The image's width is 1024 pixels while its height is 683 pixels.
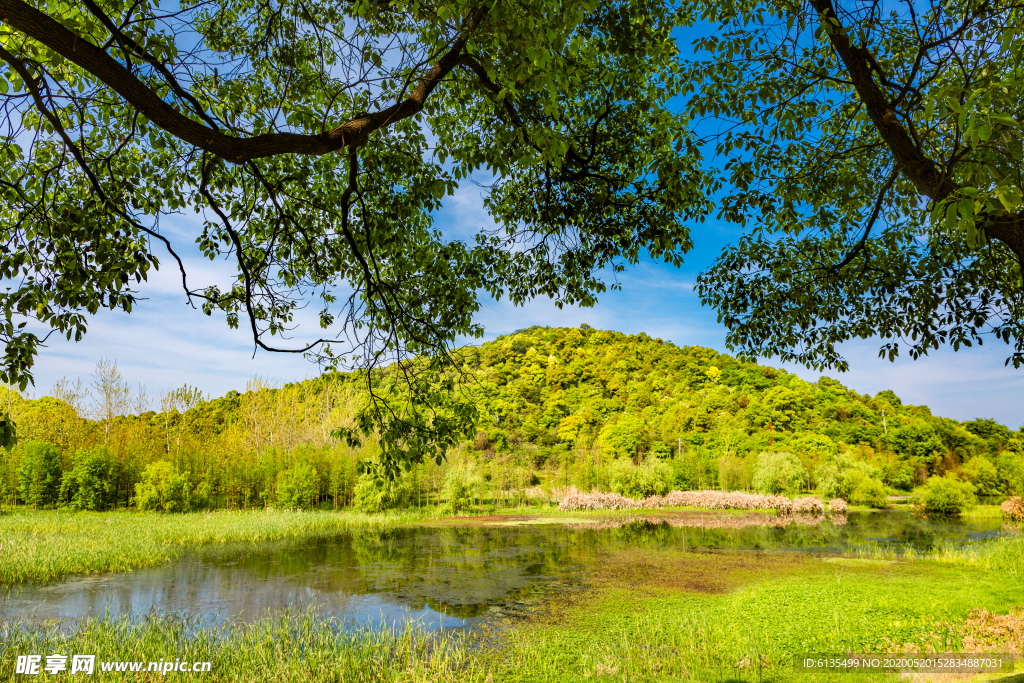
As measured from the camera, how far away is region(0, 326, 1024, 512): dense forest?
23.2 m

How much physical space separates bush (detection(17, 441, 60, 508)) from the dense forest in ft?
0.20

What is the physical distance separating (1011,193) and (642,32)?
3418mm

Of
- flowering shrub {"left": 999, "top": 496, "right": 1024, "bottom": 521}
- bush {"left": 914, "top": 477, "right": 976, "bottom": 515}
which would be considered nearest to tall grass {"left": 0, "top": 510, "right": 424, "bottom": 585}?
bush {"left": 914, "top": 477, "right": 976, "bottom": 515}

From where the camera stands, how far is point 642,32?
4.55 m

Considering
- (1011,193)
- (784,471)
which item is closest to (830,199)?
(1011,193)

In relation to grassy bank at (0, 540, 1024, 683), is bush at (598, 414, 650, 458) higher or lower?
higher

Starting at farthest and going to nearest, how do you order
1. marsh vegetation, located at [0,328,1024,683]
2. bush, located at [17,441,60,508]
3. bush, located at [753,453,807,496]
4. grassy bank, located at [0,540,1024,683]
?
bush, located at [753,453,807,496]
bush, located at [17,441,60,508]
marsh vegetation, located at [0,328,1024,683]
grassy bank, located at [0,540,1024,683]

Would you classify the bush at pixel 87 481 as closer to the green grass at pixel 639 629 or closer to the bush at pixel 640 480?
the green grass at pixel 639 629

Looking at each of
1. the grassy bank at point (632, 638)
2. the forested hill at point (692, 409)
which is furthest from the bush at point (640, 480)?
the grassy bank at point (632, 638)

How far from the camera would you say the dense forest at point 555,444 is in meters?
23.2

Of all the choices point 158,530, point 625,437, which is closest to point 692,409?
point 625,437

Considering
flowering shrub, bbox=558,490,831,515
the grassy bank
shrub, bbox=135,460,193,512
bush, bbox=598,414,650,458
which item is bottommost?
flowering shrub, bbox=558,490,831,515

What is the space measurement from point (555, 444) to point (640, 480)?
9.95 meters

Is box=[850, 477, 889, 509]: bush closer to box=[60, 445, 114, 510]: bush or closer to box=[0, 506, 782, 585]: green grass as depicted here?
box=[0, 506, 782, 585]: green grass
